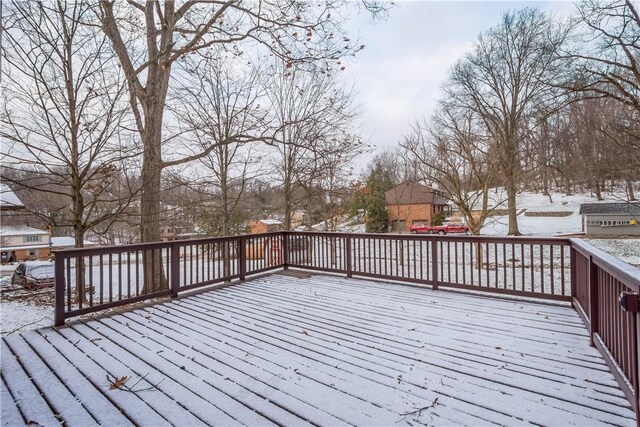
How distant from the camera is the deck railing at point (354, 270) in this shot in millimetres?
2393

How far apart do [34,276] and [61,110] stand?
806cm

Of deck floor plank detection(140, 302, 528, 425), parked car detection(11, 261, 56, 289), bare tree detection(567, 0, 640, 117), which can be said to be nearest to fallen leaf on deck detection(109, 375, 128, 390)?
deck floor plank detection(140, 302, 528, 425)

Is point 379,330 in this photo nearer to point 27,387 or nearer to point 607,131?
point 27,387

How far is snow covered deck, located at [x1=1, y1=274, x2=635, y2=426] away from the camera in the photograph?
7.13 feet

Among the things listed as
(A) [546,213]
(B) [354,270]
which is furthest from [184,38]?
(A) [546,213]

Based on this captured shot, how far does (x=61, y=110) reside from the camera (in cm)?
518

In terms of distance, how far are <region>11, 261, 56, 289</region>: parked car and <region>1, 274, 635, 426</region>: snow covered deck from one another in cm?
809

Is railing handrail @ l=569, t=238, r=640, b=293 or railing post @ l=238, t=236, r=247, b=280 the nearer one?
railing handrail @ l=569, t=238, r=640, b=293

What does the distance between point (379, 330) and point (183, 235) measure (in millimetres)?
9393

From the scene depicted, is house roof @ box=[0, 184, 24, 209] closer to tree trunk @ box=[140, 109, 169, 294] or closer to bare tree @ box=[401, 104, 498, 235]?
tree trunk @ box=[140, 109, 169, 294]

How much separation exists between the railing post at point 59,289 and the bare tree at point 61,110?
5.86 ft

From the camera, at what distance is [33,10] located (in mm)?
4707

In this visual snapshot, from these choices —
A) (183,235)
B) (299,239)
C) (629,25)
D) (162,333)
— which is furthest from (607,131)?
(183,235)

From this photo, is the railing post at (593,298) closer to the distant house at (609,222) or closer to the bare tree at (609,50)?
the bare tree at (609,50)
